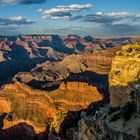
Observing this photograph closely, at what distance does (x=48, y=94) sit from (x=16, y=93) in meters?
16.0

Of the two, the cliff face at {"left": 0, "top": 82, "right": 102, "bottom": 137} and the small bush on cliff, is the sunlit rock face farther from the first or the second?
the cliff face at {"left": 0, "top": 82, "right": 102, "bottom": 137}

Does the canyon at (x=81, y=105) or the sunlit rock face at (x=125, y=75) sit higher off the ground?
the sunlit rock face at (x=125, y=75)

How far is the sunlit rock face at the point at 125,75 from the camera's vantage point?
3603 cm

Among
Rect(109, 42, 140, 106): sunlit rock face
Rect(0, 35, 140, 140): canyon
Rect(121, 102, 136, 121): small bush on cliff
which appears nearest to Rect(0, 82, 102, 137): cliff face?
Rect(0, 35, 140, 140): canyon

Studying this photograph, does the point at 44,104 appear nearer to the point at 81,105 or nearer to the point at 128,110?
the point at 81,105

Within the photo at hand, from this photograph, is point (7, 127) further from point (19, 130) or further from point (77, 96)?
point (77, 96)

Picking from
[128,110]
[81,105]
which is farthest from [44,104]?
[128,110]

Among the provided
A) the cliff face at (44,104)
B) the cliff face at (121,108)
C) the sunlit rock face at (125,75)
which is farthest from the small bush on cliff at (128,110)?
the cliff face at (44,104)

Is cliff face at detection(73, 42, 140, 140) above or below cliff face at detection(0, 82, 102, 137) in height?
above

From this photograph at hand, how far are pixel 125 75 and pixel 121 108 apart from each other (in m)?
2.63

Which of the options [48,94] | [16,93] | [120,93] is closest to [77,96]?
[48,94]

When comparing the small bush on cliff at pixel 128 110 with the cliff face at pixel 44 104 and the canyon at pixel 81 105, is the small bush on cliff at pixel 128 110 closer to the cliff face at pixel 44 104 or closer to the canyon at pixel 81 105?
the canyon at pixel 81 105

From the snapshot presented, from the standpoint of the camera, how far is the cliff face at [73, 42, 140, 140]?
107ft

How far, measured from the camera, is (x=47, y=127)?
94.3m
